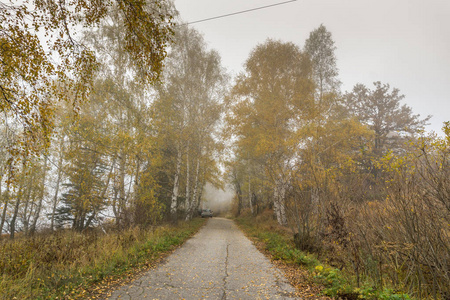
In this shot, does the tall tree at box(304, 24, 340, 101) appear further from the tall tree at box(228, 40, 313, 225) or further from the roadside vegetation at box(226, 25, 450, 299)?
the tall tree at box(228, 40, 313, 225)

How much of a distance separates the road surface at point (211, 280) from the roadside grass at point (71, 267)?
0.54 m

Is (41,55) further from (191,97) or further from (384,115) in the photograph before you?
(384,115)

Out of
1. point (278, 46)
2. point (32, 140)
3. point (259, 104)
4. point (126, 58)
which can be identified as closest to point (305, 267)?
point (32, 140)

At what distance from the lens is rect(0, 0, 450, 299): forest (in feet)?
12.1

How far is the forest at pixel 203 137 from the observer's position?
370 centimetres

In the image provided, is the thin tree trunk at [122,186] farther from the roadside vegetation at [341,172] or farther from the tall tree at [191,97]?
the roadside vegetation at [341,172]

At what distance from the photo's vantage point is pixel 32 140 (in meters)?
3.59

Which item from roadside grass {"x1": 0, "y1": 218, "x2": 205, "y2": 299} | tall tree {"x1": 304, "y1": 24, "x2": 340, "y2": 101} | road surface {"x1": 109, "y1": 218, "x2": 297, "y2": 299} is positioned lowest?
road surface {"x1": 109, "y1": 218, "x2": 297, "y2": 299}

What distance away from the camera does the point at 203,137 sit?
1633 cm

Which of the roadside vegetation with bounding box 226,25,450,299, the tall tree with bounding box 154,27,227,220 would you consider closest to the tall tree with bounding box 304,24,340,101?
the roadside vegetation with bounding box 226,25,450,299

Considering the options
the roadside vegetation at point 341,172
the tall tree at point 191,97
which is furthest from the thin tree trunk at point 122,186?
the roadside vegetation at point 341,172

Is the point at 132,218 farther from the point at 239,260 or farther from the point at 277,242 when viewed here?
the point at 277,242

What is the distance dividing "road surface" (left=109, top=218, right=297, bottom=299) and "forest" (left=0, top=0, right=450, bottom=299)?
1757 millimetres

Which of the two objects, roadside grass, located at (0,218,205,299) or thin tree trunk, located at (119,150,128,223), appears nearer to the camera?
roadside grass, located at (0,218,205,299)
